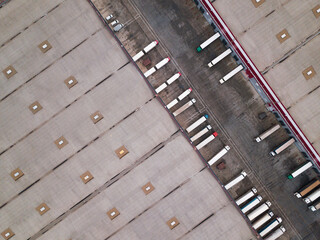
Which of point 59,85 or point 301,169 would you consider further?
point 301,169

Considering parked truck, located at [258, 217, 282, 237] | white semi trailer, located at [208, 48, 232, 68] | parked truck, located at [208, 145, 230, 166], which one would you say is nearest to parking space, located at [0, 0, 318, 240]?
parked truck, located at [258, 217, 282, 237]

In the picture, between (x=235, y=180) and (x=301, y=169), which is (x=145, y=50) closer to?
(x=235, y=180)

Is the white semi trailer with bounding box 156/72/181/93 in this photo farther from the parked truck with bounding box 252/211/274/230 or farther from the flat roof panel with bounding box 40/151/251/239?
the parked truck with bounding box 252/211/274/230

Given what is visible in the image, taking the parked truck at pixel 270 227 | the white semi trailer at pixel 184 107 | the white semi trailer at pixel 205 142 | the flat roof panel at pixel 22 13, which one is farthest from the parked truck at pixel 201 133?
the flat roof panel at pixel 22 13

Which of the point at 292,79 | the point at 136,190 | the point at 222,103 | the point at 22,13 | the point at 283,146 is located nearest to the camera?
the point at 292,79

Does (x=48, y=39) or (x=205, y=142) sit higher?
(x=48, y=39)

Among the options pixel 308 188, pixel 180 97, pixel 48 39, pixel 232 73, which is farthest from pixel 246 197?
pixel 48 39

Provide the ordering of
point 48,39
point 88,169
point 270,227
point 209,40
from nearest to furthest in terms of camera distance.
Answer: point 48,39, point 88,169, point 270,227, point 209,40
